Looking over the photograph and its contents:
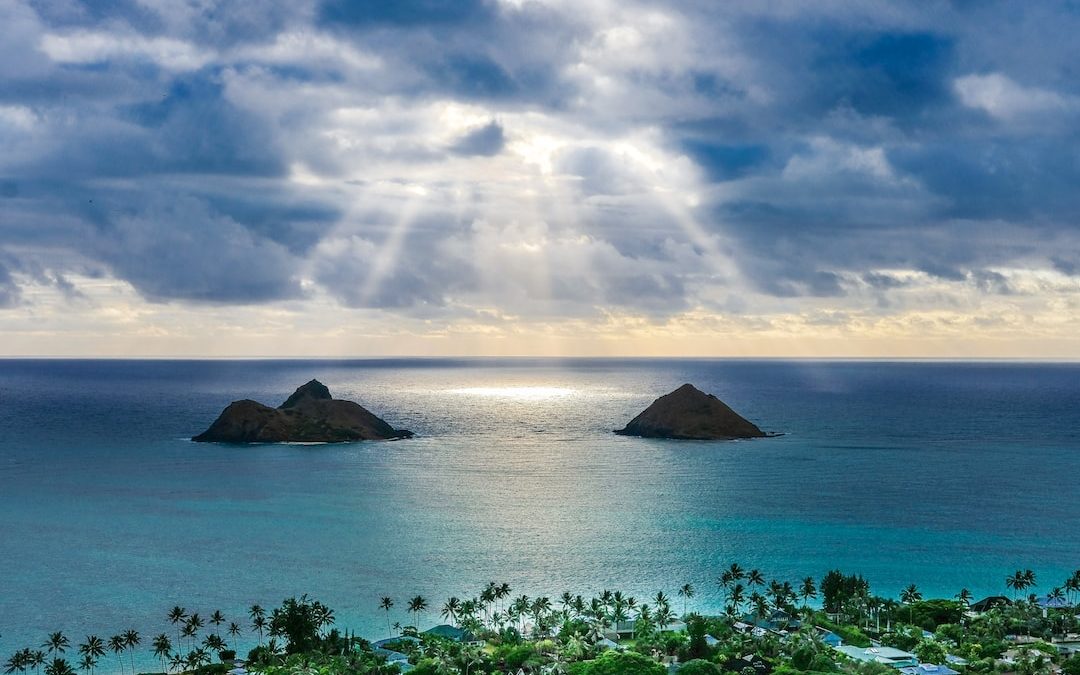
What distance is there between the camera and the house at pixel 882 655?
7650 centimetres

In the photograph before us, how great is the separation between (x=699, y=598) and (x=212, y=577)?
60862 millimetres

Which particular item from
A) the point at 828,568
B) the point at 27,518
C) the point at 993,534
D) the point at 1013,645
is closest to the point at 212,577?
the point at 27,518

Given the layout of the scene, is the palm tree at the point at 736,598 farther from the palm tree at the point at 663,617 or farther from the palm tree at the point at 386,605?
the palm tree at the point at 386,605

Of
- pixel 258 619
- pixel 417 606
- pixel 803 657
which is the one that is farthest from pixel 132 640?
pixel 803 657

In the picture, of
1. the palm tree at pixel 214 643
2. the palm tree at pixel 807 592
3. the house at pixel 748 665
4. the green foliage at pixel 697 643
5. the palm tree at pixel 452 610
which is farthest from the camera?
the palm tree at pixel 807 592

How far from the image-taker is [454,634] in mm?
85625

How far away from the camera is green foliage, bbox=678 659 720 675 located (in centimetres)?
7125

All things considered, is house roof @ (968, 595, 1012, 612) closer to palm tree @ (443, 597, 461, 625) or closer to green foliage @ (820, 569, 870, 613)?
green foliage @ (820, 569, 870, 613)

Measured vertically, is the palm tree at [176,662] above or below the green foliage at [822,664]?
below

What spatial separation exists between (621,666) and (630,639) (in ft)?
46.3

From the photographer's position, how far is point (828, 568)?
113m

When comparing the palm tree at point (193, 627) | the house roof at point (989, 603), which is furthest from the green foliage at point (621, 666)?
the house roof at point (989, 603)

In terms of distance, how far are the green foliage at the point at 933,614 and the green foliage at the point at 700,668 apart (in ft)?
94.1

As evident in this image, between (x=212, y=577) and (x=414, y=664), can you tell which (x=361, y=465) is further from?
(x=414, y=664)
